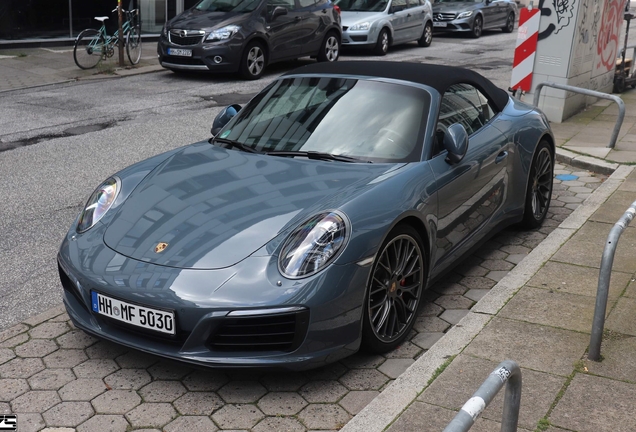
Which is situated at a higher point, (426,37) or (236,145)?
(236,145)

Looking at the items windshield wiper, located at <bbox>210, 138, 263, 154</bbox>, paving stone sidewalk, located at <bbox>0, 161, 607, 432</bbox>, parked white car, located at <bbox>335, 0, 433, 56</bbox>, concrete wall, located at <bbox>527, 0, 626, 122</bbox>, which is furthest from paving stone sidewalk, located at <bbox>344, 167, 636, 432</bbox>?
parked white car, located at <bbox>335, 0, 433, 56</bbox>

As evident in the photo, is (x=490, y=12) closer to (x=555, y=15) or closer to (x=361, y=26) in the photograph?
(x=361, y=26)

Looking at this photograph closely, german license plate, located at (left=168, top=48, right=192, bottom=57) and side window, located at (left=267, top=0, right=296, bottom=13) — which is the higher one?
side window, located at (left=267, top=0, right=296, bottom=13)

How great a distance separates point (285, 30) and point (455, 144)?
1067cm

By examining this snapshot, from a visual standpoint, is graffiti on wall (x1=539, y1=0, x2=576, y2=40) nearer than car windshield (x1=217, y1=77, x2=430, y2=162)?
No

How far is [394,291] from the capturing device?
4453 millimetres

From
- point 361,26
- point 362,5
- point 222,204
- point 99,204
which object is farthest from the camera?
point 362,5

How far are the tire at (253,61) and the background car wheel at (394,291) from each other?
10.0 metres

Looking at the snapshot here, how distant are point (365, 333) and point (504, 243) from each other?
2.45 meters

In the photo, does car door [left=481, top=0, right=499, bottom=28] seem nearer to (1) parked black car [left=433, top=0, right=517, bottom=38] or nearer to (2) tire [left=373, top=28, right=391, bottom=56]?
(1) parked black car [left=433, top=0, right=517, bottom=38]

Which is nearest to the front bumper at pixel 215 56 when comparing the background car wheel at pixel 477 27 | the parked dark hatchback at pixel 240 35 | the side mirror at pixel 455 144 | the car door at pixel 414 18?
the parked dark hatchback at pixel 240 35

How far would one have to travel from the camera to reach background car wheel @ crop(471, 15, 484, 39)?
2259cm

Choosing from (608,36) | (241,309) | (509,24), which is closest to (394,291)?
(241,309)

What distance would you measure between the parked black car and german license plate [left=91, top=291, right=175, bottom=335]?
1978 cm
